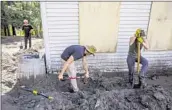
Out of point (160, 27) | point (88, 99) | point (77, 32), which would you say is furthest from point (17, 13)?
point (88, 99)

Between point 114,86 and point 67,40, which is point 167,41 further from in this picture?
point 67,40

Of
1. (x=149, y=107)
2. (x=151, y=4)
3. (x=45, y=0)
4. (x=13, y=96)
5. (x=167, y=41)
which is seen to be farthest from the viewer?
(x=167, y=41)

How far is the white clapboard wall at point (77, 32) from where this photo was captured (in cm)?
545

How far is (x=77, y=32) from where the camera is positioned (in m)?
5.70

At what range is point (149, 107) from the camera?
4.35m

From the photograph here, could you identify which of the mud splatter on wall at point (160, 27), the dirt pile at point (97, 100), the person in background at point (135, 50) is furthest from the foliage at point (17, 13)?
the person in background at point (135, 50)

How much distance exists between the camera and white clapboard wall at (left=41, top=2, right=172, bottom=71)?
17.9ft

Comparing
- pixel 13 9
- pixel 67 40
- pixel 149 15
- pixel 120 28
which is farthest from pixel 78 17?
pixel 13 9

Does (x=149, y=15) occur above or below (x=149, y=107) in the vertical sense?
above

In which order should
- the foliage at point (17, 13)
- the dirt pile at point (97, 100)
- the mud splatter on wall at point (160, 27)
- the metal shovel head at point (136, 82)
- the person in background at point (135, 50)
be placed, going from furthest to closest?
the foliage at point (17, 13) < the mud splatter on wall at point (160, 27) < the metal shovel head at point (136, 82) < the person in background at point (135, 50) < the dirt pile at point (97, 100)

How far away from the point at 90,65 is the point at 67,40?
107cm

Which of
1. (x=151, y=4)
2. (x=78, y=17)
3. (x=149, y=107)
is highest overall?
(x=151, y=4)

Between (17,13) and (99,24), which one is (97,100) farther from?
(17,13)

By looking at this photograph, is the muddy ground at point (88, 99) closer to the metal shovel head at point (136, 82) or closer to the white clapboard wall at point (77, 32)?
the metal shovel head at point (136, 82)
